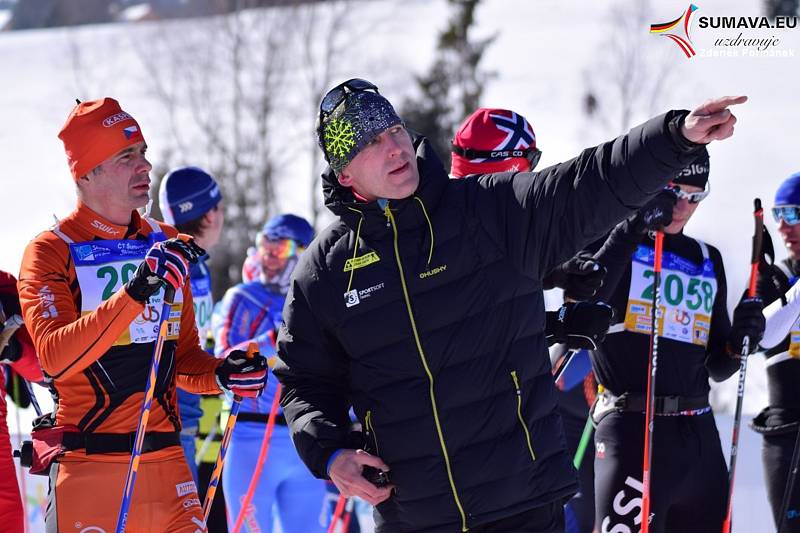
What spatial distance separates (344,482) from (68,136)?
5.55 ft

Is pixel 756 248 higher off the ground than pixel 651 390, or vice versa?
pixel 756 248

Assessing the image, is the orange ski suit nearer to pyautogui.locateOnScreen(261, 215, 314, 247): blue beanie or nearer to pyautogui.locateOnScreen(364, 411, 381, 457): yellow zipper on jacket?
pyautogui.locateOnScreen(364, 411, 381, 457): yellow zipper on jacket

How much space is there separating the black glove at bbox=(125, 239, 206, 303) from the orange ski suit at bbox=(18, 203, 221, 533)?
7 centimetres

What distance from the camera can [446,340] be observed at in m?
3.36

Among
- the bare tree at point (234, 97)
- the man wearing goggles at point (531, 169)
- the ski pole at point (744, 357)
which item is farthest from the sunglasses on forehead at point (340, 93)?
the bare tree at point (234, 97)

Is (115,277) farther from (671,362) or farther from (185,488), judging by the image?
(671,362)

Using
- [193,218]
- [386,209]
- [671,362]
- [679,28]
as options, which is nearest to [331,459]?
[386,209]

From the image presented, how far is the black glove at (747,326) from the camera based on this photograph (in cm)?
493

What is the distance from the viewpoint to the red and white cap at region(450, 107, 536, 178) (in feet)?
15.3

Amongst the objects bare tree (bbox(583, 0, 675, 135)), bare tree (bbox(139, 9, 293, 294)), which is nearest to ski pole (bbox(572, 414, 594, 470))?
bare tree (bbox(139, 9, 293, 294))

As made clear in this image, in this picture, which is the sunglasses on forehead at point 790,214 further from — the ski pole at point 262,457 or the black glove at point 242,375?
the black glove at point 242,375

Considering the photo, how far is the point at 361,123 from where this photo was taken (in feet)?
11.7

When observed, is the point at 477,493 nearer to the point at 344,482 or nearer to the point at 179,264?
the point at 344,482

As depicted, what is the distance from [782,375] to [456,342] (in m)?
2.95
